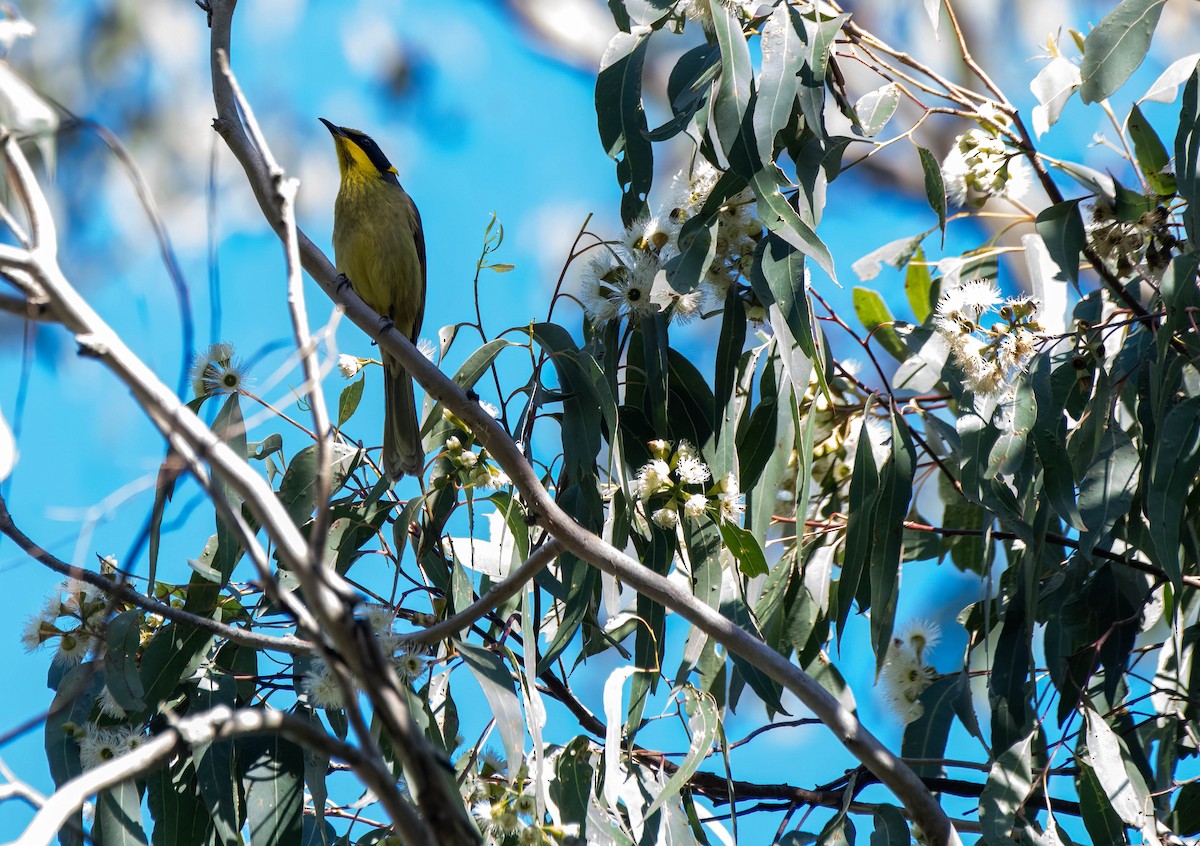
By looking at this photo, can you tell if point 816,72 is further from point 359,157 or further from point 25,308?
point 359,157

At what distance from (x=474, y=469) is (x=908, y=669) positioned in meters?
1.12

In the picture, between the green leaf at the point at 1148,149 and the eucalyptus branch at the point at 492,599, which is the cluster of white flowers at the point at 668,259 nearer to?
the eucalyptus branch at the point at 492,599

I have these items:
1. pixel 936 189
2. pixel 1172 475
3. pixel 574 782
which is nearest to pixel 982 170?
pixel 936 189

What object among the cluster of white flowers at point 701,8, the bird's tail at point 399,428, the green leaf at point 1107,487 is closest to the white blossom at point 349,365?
the bird's tail at point 399,428

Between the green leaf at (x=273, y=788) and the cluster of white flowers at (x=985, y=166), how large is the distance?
6.36ft

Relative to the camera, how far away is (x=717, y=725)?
2344mm

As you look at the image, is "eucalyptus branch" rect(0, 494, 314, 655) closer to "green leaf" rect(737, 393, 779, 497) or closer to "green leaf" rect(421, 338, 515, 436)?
"green leaf" rect(421, 338, 515, 436)

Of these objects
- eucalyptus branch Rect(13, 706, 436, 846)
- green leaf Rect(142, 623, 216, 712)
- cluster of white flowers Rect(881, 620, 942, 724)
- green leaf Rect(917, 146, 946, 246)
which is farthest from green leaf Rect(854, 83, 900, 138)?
eucalyptus branch Rect(13, 706, 436, 846)

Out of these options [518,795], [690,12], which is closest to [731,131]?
[690,12]

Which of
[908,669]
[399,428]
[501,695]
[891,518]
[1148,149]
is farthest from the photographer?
[399,428]

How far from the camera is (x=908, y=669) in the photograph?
288 centimetres

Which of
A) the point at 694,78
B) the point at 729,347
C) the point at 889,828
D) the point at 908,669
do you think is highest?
the point at 694,78

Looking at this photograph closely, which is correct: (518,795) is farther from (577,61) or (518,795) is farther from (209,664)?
(577,61)

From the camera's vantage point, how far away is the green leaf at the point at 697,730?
222cm
